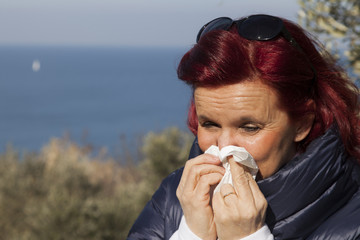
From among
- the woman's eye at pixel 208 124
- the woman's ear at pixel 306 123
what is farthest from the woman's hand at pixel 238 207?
the woman's ear at pixel 306 123

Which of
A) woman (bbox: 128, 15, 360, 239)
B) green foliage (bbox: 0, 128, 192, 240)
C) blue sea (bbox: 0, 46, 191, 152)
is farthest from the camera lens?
blue sea (bbox: 0, 46, 191, 152)

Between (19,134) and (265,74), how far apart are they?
42540 millimetres

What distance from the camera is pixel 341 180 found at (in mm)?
2096

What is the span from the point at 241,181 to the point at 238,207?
Result: 0.10 metres

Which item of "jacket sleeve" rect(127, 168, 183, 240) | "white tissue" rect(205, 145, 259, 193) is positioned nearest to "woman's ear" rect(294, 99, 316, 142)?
"white tissue" rect(205, 145, 259, 193)

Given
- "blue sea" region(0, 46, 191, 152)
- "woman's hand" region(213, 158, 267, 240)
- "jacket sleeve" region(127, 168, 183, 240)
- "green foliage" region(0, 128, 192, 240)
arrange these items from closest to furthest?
"woman's hand" region(213, 158, 267, 240)
"jacket sleeve" region(127, 168, 183, 240)
"green foliage" region(0, 128, 192, 240)
"blue sea" region(0, 46, 191, 152)

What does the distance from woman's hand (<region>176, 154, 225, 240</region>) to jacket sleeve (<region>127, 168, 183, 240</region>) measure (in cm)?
34

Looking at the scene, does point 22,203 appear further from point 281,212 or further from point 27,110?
point 27,110

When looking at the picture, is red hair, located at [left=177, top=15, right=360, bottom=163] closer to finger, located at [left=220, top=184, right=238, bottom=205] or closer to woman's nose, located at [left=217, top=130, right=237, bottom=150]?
woman's nose, located at [left=217, top=130, right=237, bottom=150]

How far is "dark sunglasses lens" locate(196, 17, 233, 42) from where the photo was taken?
2.16 m

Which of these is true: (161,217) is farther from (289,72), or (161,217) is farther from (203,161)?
(289,72)

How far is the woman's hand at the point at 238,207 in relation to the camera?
1.90 meters

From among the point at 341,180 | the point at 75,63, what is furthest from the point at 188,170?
the point at 75,63

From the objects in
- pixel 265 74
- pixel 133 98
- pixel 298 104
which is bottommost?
pixel 133 98
